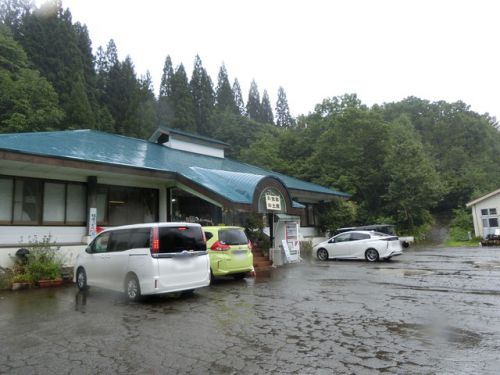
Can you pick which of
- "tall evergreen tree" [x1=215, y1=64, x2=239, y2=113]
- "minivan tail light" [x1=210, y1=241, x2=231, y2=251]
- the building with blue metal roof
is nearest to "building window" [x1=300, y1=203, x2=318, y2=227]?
the building with blue metal roof

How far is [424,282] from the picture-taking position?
422 inches

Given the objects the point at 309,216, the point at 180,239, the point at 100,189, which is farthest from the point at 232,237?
the point at 309,216

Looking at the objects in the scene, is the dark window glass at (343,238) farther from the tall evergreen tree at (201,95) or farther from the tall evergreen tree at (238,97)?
the tall evergreen tree at (238,97)

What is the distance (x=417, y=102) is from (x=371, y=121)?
33.7 meters

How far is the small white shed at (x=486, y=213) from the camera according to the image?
3059 centimetres

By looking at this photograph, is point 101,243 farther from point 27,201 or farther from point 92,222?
point 27,201

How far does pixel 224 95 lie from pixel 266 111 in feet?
30.6

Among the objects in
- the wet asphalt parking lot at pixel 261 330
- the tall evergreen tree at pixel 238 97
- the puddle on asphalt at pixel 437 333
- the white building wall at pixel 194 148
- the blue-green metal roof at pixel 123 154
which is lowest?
the puddle on asphalt at pixel 437 333

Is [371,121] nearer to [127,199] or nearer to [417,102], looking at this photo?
[127,199]

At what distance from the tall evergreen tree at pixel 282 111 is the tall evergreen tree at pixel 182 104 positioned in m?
21.7

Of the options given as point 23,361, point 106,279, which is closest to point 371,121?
point 106,279

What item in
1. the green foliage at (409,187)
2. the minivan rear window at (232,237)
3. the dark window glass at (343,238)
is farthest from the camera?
the green foliage at (409,187)

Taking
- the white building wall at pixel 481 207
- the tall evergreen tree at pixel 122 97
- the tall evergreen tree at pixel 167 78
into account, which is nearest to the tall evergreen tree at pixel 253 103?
the tall evergreen tree at pixel 167 78

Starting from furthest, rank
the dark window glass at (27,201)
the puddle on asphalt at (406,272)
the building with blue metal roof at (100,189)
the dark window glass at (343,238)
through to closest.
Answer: the dark window glass at (343,238), the dark window glass at (27,201), the building with blue metal roof at (100,189), the puddle on asphalt at (406,272)
